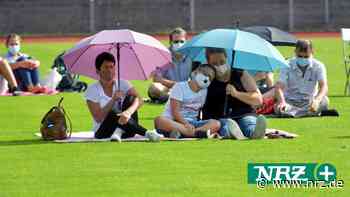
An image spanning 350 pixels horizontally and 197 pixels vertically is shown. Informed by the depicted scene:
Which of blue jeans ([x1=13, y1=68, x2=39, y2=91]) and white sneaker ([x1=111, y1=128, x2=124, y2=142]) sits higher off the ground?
white sneaker ([x1=111, y1=128, x2=124, y2=142])

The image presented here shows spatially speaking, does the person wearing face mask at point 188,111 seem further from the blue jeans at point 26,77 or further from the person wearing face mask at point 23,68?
the blue jeans at point 26,77

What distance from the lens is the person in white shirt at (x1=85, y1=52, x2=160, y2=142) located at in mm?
15414

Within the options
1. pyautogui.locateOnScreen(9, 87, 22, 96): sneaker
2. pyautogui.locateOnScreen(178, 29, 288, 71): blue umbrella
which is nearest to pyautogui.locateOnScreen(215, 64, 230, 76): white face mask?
pyautogui.locateOnScreen(178, 29, 288, 71): blue umbrella

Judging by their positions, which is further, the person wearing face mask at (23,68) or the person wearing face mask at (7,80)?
the person wearing face mask at (23,68)

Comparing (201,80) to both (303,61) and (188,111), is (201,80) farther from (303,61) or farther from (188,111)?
(303,61)

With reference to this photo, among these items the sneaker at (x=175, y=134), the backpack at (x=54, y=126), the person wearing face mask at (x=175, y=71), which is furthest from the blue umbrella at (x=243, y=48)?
the person wearing face mask at (x=175, y=71)

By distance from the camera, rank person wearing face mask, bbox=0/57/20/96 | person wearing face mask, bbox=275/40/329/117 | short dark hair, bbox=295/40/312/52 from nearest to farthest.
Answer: short dark hair, bbox=295/40/312/52 < person wearing face mask, bbox=275/40/329/117 < person wearing face mask, bbox=0/57/20/96

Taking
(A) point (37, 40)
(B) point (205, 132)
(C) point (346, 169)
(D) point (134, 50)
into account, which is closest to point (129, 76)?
(D) point (134, 50)

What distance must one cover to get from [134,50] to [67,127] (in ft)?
4.81

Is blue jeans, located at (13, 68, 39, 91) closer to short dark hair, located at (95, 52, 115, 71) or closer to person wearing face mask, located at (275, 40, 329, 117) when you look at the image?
person wearing face mask, located at (275, 40, 329, 117)

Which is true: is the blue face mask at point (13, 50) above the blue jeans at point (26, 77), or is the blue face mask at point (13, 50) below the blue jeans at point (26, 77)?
above

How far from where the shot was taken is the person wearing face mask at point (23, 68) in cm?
2384

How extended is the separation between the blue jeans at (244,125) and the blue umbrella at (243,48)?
695 millimetres

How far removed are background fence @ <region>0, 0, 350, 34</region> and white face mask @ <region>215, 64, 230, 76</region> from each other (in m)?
35.3
